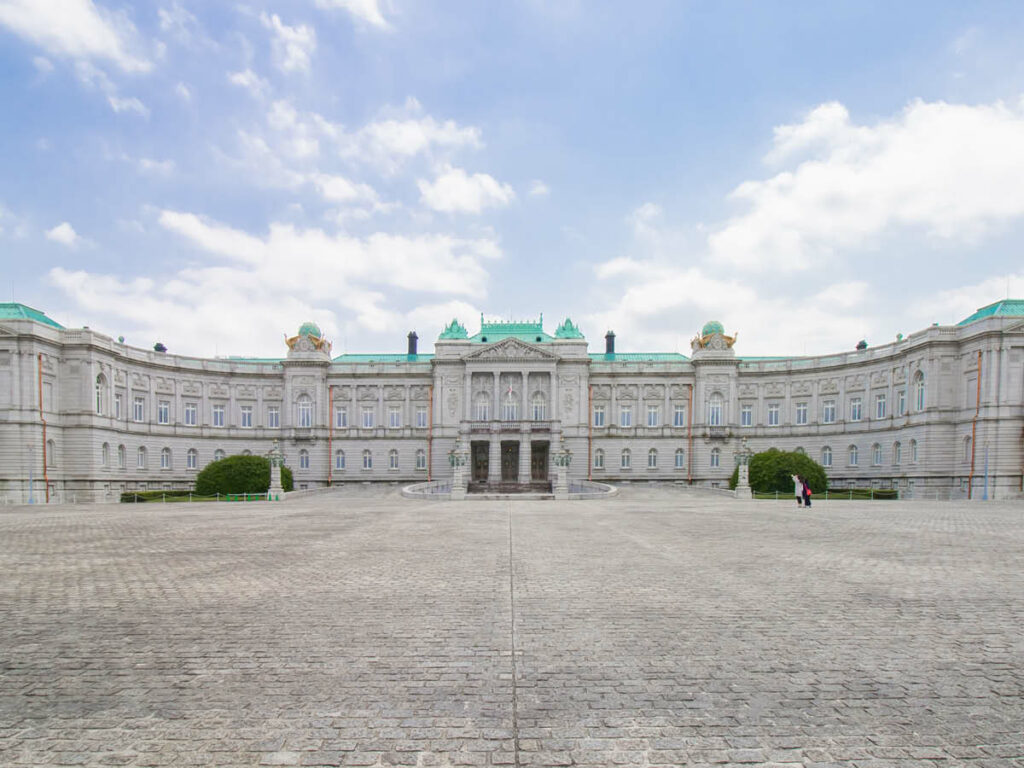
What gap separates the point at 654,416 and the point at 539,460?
48.7 ft

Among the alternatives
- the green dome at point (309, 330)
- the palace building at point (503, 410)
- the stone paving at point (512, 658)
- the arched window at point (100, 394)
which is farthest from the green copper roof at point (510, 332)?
the stone paving at point (512, 658)

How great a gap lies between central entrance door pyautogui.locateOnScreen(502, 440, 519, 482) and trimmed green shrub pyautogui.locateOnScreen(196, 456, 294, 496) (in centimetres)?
2661

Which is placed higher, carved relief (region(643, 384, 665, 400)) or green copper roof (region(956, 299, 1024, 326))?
green copper roof (region(956, 299, 1024, 326))

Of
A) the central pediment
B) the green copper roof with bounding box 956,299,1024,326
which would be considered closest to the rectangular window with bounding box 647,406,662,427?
the central pediment

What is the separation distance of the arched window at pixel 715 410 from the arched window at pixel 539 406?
19323 millimetres

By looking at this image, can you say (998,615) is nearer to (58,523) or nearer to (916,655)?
(916,655)

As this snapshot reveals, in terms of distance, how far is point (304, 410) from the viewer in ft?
235

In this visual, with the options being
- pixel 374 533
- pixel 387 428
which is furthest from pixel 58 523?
pixel 387 428

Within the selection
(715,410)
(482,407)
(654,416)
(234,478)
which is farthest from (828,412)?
(234,478)

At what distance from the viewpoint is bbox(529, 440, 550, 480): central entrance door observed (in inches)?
2771

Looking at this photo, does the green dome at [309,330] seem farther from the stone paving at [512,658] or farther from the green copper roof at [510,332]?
the stone paving at [512,658]

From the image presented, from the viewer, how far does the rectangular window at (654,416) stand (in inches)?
2862

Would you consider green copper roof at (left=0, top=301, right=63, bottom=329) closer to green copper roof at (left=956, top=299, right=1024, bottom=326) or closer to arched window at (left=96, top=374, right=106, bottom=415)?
arched window at (left=96, top=374, right=106, bottom=415)

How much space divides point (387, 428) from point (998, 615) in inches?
2603
